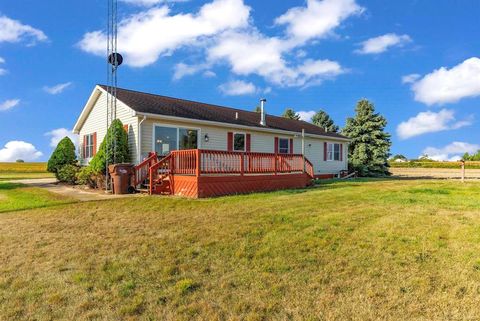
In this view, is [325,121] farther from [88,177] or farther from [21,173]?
[21,173]

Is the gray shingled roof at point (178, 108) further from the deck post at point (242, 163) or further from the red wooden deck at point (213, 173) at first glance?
the deck post at point (242, 163)

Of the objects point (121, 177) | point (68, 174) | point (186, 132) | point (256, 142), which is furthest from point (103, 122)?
point (256, 142)

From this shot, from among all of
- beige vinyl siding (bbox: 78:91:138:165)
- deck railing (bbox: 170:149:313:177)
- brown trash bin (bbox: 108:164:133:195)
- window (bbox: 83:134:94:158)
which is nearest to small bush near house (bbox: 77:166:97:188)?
beige vinyl siding (bbox: 78:91:138:165)

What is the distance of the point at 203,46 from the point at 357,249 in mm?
12384

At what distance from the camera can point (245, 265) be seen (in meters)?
4.41

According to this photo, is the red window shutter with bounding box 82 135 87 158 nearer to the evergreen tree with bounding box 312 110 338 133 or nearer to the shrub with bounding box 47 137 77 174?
the shrub with bounding box 47 137 77 174

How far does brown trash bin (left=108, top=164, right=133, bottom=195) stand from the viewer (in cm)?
1184

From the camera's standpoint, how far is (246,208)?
26.2 feet

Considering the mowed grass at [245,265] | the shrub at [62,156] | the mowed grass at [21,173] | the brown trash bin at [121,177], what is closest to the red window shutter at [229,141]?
the brown trash bin at [121,177]

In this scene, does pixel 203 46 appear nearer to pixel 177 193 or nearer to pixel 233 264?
pixel 177 193

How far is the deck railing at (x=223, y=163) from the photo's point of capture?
10.5 m

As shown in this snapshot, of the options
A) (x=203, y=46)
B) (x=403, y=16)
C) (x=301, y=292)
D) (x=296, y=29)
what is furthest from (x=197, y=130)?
(x=301, y=292)

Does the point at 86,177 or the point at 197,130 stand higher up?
the point at 197,130

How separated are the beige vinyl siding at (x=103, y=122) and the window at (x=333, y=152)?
1441 centimetres
